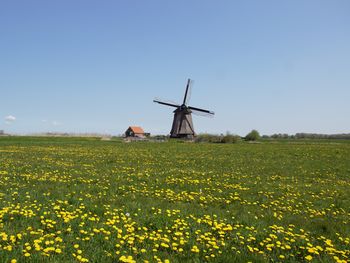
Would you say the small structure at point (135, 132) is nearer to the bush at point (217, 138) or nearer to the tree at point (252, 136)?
the tree at point (252, 136)

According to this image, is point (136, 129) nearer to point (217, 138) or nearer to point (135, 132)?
point (135, 132)

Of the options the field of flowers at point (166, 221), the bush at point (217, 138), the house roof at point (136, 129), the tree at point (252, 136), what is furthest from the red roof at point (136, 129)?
the field of flowers at point (166, 221)

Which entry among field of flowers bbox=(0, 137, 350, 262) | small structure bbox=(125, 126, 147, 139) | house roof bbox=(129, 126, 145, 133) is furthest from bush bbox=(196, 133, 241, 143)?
field of flowers bbox=(0, 137, 350, 262)

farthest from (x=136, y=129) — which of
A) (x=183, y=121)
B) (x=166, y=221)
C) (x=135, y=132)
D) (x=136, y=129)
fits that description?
(x=166, y=221)

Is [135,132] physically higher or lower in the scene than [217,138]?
higher

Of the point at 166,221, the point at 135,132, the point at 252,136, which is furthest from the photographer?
the point at 135,132

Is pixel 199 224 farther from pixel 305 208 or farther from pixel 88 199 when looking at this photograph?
pixel 305 208

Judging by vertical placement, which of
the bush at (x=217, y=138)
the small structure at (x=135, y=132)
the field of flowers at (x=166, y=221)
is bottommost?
the field of flowers at (x=166, y=221)

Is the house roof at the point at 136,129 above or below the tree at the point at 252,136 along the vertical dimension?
above

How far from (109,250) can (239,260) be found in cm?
235

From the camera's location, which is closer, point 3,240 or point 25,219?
point 3,240

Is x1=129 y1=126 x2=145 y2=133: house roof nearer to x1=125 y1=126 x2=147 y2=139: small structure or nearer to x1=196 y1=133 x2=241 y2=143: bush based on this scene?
x1=125 y1=126 x2=147 y2=139: small structure

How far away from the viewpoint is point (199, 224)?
7051 millimetres

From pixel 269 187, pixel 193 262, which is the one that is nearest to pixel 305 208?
pixel 269 187
